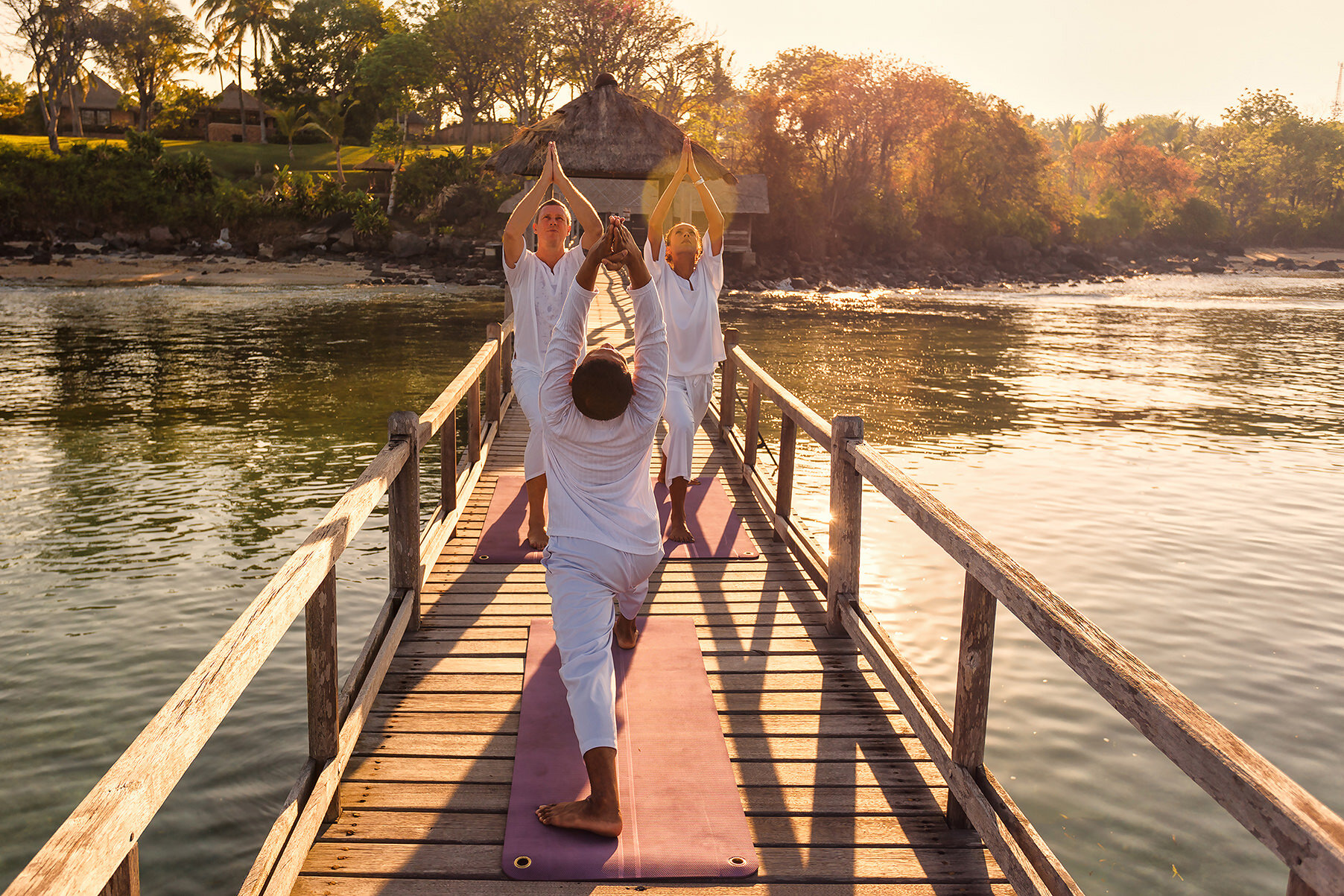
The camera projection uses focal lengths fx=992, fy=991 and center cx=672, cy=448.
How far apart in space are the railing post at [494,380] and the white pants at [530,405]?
3107 mm

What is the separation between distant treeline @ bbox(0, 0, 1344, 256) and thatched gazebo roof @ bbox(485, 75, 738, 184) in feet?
87.5

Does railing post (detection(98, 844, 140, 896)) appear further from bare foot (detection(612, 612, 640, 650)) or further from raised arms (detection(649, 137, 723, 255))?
raised arms (detection(649, 137, 723, 255))

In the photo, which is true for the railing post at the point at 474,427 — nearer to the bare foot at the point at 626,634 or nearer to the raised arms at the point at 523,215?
the raised arms at the point at 523,215

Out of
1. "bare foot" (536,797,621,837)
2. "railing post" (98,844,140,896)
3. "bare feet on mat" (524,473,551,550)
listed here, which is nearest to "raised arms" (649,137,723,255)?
"bare feet on mat" (524,473,551,550)

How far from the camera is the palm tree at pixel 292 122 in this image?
5112 centimetres

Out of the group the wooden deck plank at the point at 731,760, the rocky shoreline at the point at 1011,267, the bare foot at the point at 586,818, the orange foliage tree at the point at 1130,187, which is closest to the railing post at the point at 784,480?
the wooden deck plank at the point at 731,760

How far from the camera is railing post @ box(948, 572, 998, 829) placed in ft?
10.6

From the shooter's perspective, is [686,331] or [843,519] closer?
[843,519]

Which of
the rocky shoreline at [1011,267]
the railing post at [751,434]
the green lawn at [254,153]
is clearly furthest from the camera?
the green lawn at [254,153]

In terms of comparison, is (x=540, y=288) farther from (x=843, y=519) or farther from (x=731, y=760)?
(x=731, y=760)

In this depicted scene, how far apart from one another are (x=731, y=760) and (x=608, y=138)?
16.5 metres

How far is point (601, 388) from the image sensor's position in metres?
3.28

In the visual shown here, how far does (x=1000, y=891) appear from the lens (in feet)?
10.0

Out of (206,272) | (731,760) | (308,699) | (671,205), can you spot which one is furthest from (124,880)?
(206,272)
